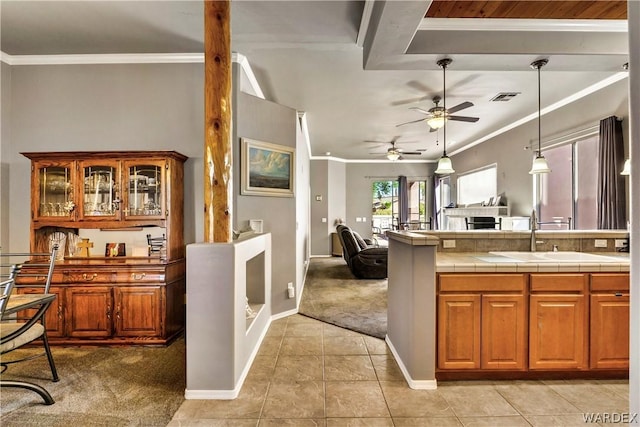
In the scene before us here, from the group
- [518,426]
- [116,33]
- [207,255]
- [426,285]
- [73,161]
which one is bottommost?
[518,426]

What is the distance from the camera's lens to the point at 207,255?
2.13 meters

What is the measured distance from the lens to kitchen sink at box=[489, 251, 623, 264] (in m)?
2.40

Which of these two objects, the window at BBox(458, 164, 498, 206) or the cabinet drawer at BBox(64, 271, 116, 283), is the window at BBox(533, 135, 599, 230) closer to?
the window at BBox(458, 164, 498, 206)

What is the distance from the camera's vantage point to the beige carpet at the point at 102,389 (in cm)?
192

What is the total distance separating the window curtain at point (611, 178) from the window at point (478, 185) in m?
2.74

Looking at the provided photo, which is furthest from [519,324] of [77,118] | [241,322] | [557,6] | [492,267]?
[77,118]

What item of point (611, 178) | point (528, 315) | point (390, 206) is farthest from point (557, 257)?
point (390, 206)

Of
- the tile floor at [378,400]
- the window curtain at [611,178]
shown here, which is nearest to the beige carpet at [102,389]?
the tile floor at [378,400]

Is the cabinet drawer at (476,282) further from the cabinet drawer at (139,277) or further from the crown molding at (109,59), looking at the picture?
the crown molding at (109,59)

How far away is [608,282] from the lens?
2.28 m

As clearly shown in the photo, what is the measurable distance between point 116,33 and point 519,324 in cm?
434

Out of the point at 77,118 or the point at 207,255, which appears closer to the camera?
the point at 207,255

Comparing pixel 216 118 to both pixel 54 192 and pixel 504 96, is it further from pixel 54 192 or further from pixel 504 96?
pixel 504 96

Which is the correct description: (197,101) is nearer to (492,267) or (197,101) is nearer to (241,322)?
(241,322)
